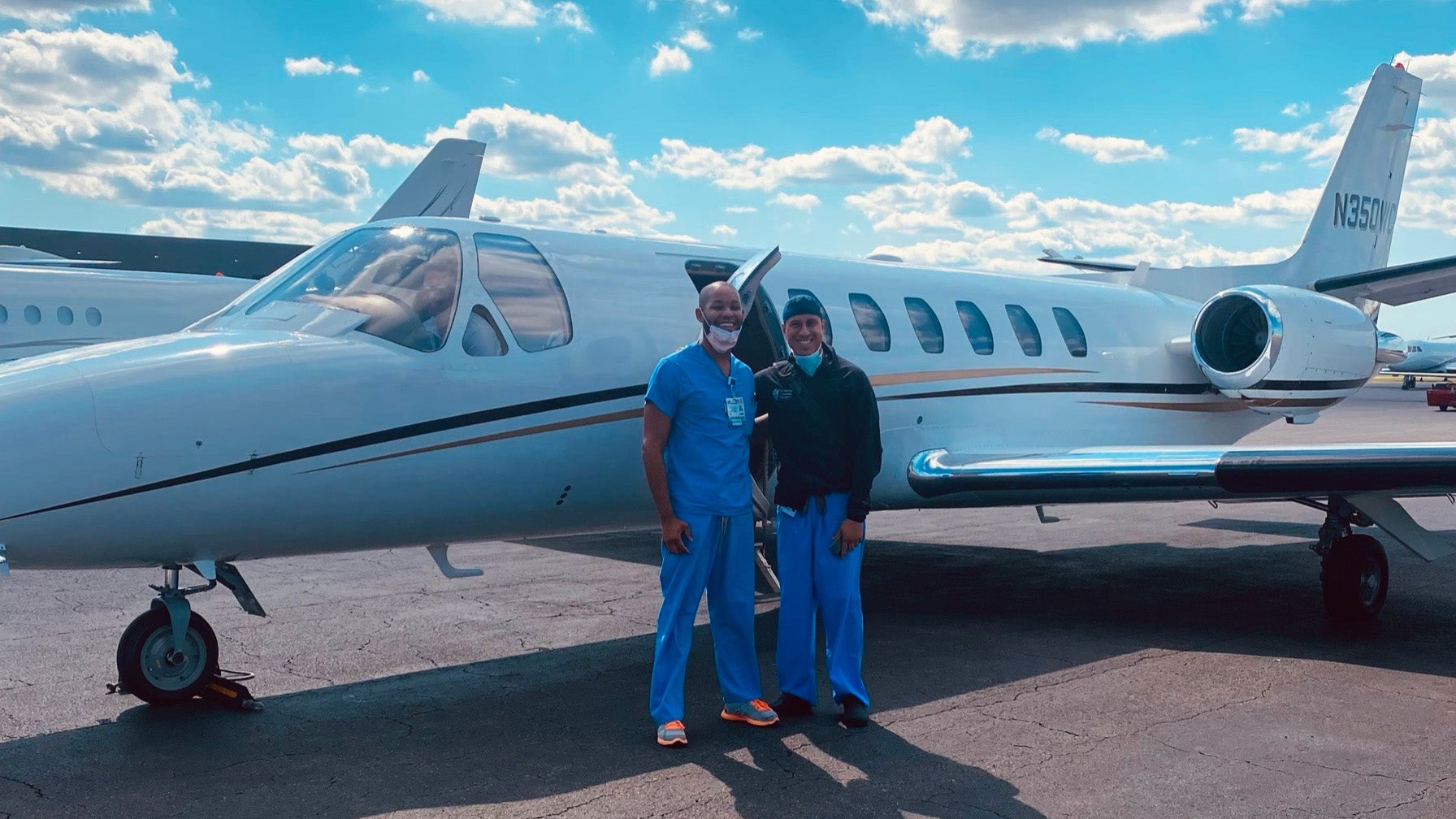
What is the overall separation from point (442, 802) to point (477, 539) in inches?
90.1

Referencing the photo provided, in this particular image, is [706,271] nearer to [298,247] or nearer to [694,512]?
[694,512]

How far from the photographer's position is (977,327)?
30.8ft

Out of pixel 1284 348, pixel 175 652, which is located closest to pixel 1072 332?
pixel 1284 348

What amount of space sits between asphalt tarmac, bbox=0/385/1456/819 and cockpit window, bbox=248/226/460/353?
5.96 ft

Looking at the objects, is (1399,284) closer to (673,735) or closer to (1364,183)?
(1364,183)

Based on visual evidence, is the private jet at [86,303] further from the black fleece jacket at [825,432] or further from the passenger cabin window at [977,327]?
the black fleece jacket at [825,432]

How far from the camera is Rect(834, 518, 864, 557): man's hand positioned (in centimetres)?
542

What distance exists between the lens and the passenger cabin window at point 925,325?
890 centimetres

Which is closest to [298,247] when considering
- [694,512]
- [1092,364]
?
[1092,364]

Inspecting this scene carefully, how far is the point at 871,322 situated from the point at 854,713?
12.6 feet

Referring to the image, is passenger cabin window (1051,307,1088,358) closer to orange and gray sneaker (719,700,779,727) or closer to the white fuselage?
the white fuselage

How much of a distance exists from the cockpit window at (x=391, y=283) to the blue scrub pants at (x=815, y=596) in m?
2.02

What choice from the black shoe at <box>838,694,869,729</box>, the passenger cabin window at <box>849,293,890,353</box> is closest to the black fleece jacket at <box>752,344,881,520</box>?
the black shoe at <box>838,694,869,729</box>

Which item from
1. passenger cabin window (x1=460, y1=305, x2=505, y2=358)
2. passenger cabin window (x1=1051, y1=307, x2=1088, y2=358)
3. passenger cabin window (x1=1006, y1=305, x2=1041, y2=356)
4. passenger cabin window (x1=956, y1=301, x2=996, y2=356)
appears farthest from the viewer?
passenger cabin window (x1=1051, y1=307, x2=1088, y2=358)
